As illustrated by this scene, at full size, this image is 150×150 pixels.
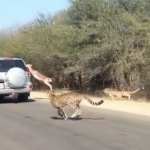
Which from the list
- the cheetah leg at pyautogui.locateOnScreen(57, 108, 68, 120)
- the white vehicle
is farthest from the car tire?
the cheetah leg at pyautogui.locateOnScreen(57, 108, 68, 120)

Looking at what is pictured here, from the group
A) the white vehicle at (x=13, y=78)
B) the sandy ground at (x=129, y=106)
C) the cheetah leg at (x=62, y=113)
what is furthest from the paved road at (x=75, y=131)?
the white vehicle at (x=13, y=78)

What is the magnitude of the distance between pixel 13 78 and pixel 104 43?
4.90m

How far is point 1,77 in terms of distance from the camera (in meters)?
21.4

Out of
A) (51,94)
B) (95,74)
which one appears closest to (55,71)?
(95,74)

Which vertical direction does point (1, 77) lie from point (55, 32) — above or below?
below

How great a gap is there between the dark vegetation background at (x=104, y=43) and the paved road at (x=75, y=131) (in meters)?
5.95

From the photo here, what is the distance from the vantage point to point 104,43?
2323 cm

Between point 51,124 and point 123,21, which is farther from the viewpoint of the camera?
point 123,21

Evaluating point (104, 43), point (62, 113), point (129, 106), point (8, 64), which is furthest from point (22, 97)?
point (62, 113)

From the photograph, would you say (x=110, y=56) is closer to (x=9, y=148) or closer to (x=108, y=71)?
(x=108, y=71)

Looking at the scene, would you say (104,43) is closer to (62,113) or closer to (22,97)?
(22,97)

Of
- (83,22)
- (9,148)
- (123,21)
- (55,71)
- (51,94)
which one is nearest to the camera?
(9,148)

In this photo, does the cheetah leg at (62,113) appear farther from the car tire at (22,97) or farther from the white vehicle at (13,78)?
the car tire at (22,97)

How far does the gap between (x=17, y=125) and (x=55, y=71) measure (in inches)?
698
